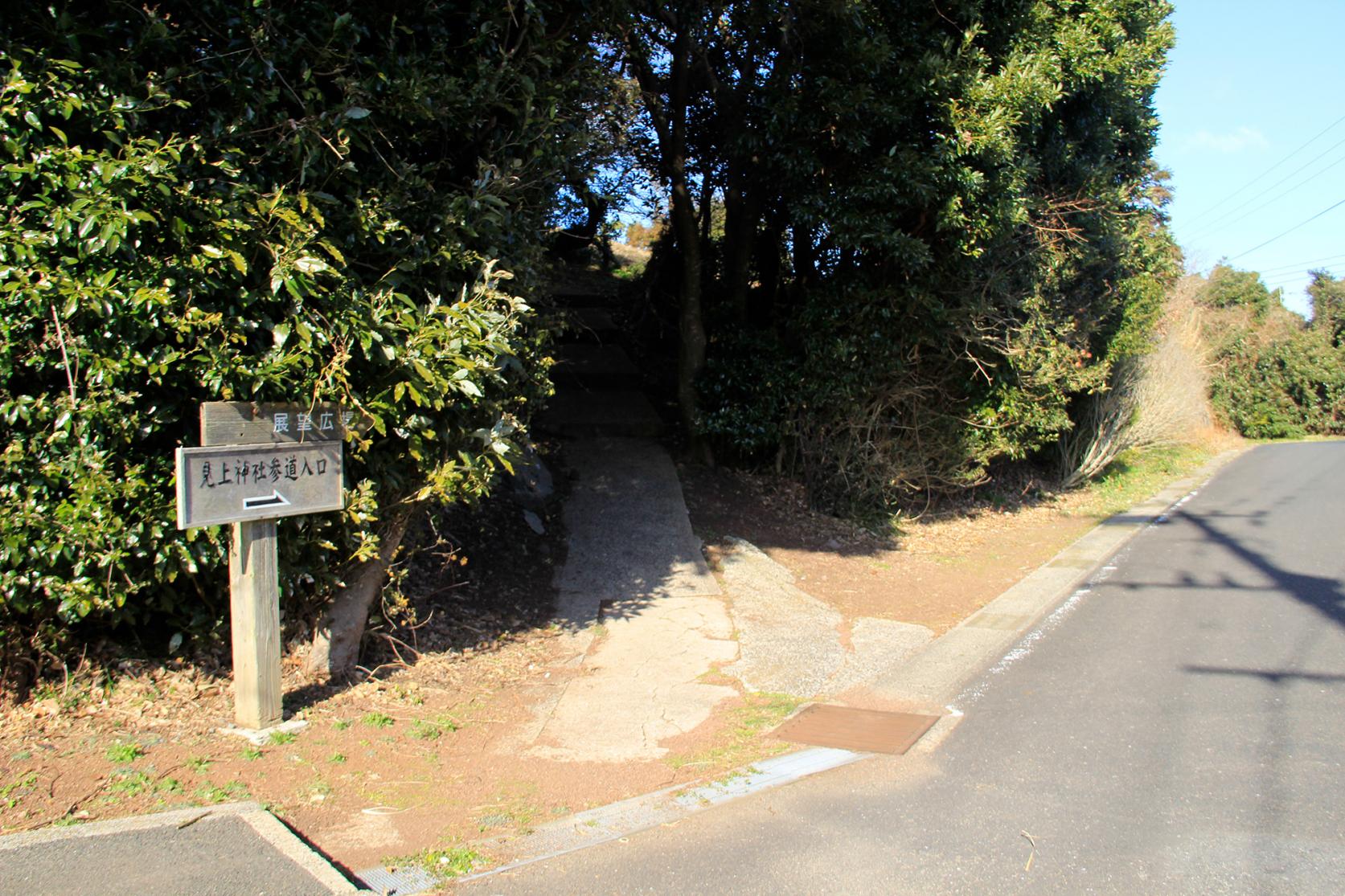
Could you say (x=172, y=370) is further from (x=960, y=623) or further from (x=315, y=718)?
(x=960, y=623)

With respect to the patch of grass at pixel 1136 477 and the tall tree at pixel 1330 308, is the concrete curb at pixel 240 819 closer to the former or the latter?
the patch of grass at pixel 1136 477

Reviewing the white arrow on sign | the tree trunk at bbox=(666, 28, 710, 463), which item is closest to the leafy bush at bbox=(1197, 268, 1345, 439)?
the tree trunk at bbox=(666, 28, 710, 463)

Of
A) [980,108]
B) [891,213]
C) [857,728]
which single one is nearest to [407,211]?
[857,728]

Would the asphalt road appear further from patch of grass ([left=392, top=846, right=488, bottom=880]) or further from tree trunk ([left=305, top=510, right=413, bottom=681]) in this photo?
tree trunk ([left=305, top=510, right=413, bottom=681])

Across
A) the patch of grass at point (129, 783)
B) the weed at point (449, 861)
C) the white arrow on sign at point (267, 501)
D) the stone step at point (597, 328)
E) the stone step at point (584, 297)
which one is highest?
the stone step at point (584, 297)

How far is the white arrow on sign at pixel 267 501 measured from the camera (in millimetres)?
4754

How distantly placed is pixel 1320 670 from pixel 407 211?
6764 mm

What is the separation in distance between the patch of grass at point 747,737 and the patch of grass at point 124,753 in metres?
2.65

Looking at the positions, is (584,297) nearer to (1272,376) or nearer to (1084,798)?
(1084,798)

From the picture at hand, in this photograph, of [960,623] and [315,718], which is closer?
[315,718]

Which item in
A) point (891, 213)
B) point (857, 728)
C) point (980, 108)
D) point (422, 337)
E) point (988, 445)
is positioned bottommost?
A: point (857, 728)

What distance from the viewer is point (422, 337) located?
5.12 m

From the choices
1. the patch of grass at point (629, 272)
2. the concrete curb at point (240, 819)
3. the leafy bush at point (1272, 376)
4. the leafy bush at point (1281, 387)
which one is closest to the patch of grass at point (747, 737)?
the concrete curb at point (240, 819)

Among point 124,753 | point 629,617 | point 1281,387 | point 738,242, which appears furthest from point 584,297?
point 1281,387
